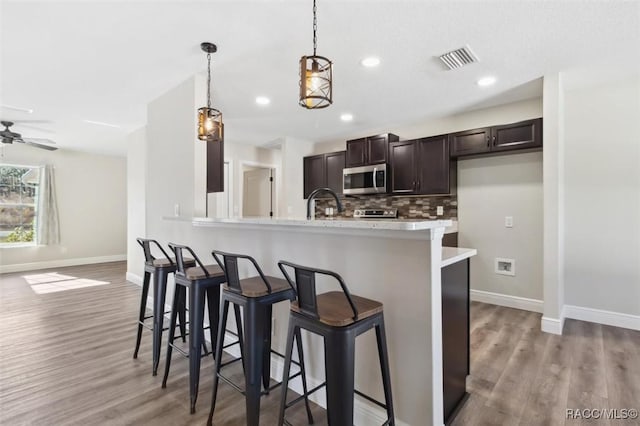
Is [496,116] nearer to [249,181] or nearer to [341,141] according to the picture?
[341,141]

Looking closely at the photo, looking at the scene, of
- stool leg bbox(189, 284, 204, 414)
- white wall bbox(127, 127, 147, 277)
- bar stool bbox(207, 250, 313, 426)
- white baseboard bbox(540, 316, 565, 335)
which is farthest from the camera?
white wall bbox(127, 127, 147, 277)

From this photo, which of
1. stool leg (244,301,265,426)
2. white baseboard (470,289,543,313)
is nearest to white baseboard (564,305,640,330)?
white baseboard (470,289,543,313)

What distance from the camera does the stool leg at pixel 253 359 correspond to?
5.19 feet

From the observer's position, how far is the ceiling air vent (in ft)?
8.22

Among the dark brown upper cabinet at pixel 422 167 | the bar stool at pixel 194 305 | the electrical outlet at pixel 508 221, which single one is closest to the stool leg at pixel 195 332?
the bar stool at pixel 194 305

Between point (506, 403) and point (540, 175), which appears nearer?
point (506, 403)

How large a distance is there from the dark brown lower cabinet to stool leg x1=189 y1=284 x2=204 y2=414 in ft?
4.76

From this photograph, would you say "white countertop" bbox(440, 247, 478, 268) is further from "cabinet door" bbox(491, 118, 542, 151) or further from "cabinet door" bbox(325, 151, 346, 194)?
"cabinet door" bbox(325, 151, 346, 194)

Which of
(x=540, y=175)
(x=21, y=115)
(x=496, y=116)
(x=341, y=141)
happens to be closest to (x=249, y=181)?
(x=341, y=141)

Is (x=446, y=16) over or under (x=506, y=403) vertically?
over

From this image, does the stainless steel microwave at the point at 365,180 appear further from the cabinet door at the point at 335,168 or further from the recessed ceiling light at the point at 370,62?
the recessed ceiling light at the point at 370,62

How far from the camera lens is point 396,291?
1578mm

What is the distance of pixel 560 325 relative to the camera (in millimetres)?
2973

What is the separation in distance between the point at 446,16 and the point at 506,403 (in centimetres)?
247
